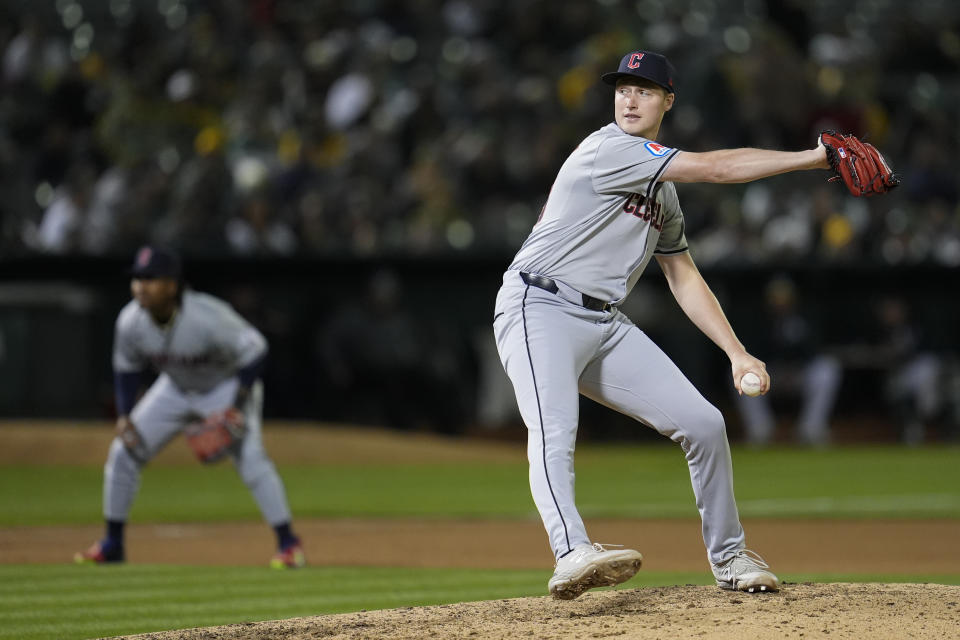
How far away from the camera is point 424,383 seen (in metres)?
14.8

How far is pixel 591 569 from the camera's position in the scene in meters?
3.93

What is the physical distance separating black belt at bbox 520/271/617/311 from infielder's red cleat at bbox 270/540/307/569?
11.0 feet

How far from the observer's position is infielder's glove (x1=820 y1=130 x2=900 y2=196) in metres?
3.91

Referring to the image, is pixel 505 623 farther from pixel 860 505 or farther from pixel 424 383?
pixel 424 383

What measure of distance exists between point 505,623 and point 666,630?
0.54 m

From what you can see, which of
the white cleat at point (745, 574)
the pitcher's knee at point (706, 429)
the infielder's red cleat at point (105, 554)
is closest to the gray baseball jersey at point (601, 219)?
the pitcher's knee at point (706, 429)

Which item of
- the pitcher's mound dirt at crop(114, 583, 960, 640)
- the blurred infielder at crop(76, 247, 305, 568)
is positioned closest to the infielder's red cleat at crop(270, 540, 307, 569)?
the blurred infielder at crop(76, 247, 305, 568)

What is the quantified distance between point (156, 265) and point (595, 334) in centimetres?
353

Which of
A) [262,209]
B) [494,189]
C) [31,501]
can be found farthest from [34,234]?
[494,189]

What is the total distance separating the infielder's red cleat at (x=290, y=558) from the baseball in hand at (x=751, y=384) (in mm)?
3694

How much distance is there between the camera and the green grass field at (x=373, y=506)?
18.7 ft

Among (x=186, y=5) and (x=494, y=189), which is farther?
(x=186, y=5)

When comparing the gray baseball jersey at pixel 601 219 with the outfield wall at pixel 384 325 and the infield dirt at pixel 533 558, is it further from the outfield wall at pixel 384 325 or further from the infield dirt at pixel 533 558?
the outfield wall at pixel 384 325

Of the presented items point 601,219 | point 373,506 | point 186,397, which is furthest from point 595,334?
point 373,506
